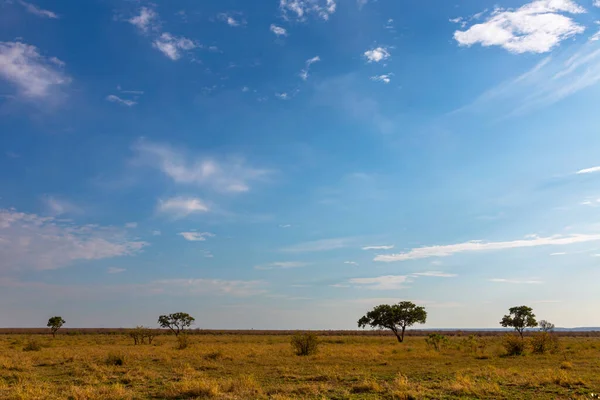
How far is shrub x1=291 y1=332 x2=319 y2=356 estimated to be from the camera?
38156 mm

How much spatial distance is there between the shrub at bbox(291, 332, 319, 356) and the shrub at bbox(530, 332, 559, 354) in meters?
18.4

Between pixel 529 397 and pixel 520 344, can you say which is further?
pixel 520 344

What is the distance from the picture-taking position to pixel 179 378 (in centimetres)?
2222

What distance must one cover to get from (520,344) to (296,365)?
20281mm

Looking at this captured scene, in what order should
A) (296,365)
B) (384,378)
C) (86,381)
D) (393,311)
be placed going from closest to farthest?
(86,381)
(384,378)
(296,365)
(393,311)

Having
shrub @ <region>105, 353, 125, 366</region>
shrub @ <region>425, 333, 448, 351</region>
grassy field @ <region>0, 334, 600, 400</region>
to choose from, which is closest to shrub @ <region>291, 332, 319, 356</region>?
grassy field @ <region>0, 334, 600, 400</region>

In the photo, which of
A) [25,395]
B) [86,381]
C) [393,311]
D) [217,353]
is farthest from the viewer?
[393,311]

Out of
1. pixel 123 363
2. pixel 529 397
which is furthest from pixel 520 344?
pixel 123 363

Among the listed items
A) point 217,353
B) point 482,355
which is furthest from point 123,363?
point 482,355

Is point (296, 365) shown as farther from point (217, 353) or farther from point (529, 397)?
point (529, 397)

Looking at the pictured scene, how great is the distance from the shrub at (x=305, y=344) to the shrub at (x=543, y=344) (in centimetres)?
1843

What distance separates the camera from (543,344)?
122 feet

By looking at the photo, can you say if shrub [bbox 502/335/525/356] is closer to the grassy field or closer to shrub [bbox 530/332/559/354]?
shrub [bbox 530/332/559/354]

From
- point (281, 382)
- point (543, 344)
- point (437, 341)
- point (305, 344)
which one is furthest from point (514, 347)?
point (281, 382)
